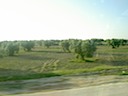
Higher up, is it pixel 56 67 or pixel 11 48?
pixel 11 48

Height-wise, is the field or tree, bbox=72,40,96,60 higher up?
tree, bbox=72,40,96,60

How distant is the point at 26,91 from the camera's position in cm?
1641

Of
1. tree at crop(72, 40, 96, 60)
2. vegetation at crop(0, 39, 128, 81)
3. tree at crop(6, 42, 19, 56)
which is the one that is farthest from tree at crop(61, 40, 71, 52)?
tree at crop(72, 40, 96, 60)

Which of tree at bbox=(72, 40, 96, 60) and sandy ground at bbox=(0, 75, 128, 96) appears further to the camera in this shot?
tree at bbox=(72, 40, 96, 60)

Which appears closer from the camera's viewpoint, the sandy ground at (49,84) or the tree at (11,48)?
the sandy ground at (49,84)

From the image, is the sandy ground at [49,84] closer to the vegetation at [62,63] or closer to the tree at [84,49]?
the vegetation at [62,63]

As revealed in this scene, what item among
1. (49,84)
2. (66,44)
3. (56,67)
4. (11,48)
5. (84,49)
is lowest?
Answer: (56,67)

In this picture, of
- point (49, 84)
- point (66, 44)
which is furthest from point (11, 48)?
point (49, 84)

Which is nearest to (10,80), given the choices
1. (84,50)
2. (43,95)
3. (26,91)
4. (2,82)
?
(2,82)

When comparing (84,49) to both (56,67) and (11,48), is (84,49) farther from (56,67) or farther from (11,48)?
(11,48)

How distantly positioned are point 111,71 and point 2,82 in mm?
10595

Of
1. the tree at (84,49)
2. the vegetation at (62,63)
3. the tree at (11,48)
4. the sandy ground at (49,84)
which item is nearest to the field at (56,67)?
the vegetation at (62,63)

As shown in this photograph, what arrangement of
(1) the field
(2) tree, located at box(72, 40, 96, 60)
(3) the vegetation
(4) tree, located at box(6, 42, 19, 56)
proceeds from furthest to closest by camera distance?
(4) tree, located at box(6, 42, 19, 56) < (2) tree, located at box(72, 40, 96, 60) < (3) the vegetation < (1) the field

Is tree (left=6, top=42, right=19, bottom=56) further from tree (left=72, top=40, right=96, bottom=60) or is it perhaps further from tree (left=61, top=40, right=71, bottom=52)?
tree (left=72, top=40, right=96, bottom=60)
